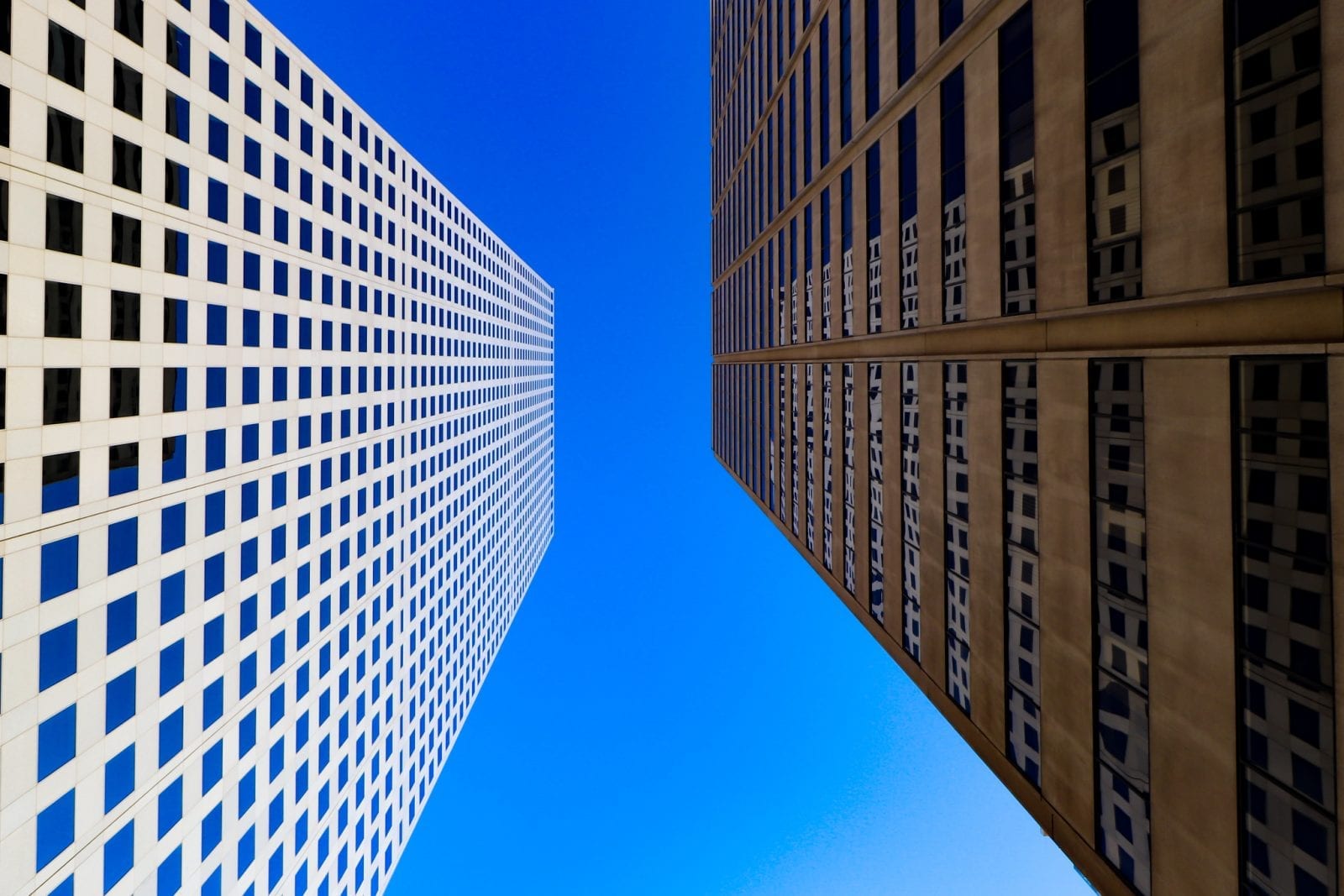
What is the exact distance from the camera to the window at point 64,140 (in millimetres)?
19922

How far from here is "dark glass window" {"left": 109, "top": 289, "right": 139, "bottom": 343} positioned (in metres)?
22.5

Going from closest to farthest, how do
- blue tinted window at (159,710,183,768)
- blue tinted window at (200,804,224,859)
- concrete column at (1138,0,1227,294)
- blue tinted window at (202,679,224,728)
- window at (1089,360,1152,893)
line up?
concrete column at (1138,0,1227,294) → window at (1089,360,1152,893) → blue tinted window at (159,710,183,768) → blue tinted window at (200,804,224,859) → blue tinted window at (202,679,224,728)

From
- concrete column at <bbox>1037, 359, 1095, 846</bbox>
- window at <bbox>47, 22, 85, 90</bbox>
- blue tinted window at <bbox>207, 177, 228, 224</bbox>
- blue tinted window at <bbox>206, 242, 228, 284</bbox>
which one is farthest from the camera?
blue tinted window at <bbox>207, 177, 228, 224</bbox>

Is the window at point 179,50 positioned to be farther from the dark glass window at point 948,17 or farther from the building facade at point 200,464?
the dark glass window at point 948,17

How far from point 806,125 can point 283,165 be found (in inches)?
1313

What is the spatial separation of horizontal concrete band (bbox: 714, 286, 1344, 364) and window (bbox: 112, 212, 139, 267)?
3090 centimetres

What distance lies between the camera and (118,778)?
2267cm

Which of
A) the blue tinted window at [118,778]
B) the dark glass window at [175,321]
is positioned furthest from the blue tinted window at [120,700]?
the dark glass window at [175,321]

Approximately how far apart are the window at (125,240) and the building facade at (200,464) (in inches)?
3.6

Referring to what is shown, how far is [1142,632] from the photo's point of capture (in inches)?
655

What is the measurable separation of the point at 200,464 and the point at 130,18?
670 inches

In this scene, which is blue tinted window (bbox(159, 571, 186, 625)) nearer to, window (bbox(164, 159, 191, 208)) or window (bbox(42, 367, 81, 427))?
window (bbox(42, 367, 81, 427))

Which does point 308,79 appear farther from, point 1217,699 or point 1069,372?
point 1217,699

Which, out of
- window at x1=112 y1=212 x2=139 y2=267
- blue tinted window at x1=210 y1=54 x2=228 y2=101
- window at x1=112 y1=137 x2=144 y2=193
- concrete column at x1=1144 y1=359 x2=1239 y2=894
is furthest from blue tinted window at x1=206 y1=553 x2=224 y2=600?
concrete column at x1=1144 y1=359 x2=1239 y2=894
